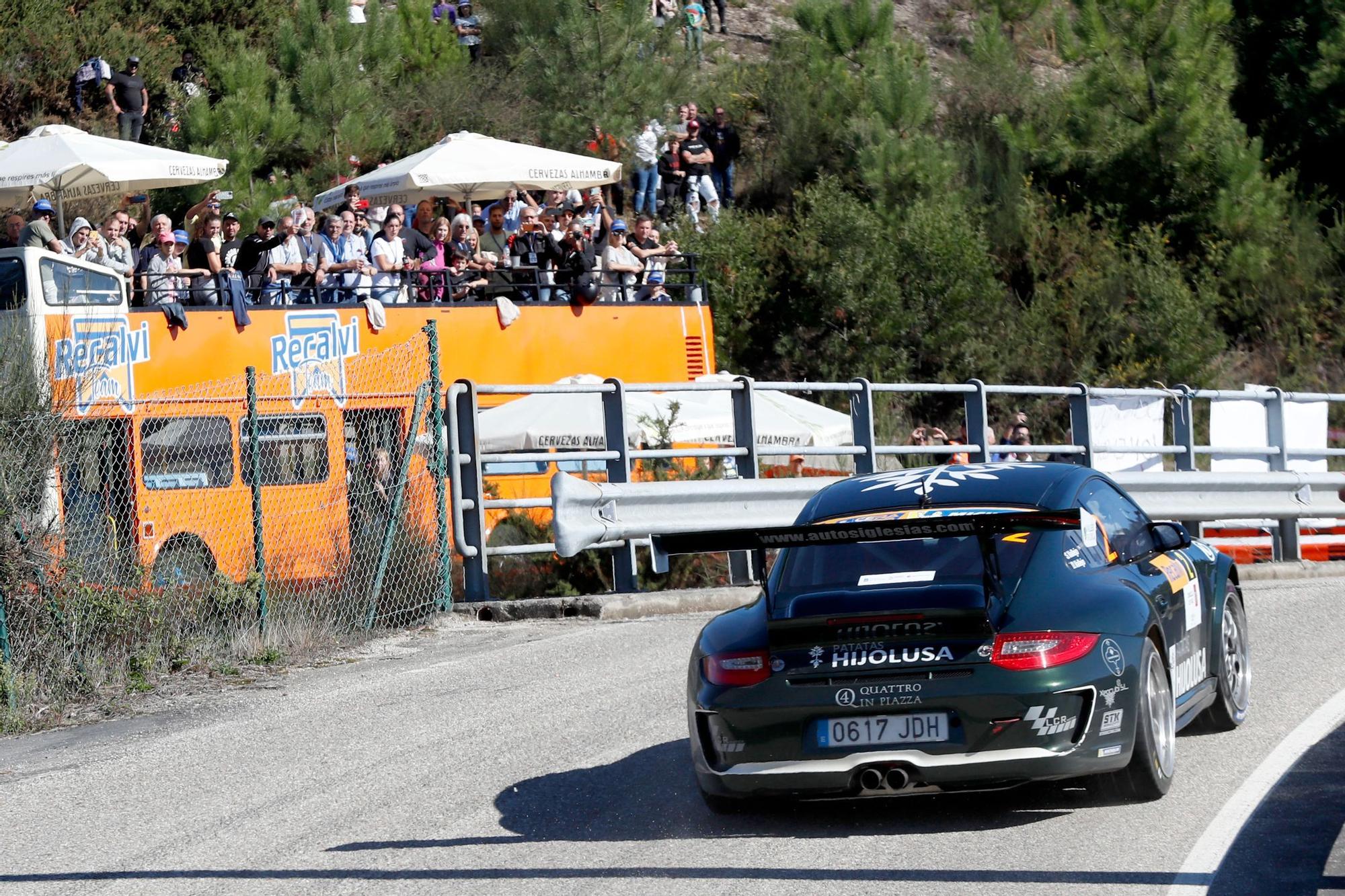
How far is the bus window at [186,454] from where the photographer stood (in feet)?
50.9

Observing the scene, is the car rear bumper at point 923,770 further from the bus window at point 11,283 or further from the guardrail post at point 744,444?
the bus window at point 11,283

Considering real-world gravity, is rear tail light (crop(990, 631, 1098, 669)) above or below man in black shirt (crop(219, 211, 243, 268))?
below

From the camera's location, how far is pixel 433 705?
10328mm

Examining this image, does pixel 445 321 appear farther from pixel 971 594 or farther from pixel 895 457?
pixel 971 594

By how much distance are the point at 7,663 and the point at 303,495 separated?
3864mm

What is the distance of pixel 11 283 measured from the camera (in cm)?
1789

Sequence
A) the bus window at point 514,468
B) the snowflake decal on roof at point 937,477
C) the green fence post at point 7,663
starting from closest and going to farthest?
the snowflake decal on roof at point 937,477
the green fence post at point 7,663
the bus window at point 514,468

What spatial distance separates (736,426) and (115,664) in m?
6.15

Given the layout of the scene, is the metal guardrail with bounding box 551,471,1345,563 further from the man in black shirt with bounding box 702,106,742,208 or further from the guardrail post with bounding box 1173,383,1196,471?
the man in black shirt with bounding box 702,106,742,208

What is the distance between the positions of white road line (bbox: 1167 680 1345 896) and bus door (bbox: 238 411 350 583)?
7.37m

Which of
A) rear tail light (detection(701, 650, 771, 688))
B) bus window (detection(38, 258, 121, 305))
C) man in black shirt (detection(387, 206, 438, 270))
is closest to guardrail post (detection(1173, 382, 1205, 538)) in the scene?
man in black shirt (detection(387, 206, 438, 270))

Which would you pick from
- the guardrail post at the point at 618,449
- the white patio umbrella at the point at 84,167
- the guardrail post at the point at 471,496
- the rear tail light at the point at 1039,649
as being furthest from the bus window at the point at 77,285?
the rear tail light at the point at 1039,649

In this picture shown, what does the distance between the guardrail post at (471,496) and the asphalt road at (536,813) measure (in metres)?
3.28

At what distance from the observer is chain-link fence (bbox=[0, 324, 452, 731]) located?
10.8 meters
